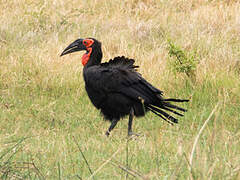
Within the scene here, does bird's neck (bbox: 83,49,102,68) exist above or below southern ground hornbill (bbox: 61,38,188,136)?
above

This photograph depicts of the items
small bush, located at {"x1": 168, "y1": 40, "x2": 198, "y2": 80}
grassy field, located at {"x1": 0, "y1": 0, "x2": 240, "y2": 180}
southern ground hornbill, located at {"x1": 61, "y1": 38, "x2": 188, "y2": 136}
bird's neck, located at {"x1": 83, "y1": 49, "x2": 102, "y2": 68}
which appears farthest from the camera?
small bush, located at {"x1": 168, "y1": 40, "x2": 198, "y2": 80}

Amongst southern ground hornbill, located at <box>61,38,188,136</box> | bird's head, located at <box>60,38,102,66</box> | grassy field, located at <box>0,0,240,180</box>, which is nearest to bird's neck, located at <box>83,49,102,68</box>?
bird's head, located at <box>60,38,102,66</box>

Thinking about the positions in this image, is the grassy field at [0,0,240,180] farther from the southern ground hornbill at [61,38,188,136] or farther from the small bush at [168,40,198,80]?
the southern ground hornbill at [61,38,188,136]

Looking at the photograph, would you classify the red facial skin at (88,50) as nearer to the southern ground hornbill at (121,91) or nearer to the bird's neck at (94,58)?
the bird's neck at (94,58)

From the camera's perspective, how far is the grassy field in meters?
3.20

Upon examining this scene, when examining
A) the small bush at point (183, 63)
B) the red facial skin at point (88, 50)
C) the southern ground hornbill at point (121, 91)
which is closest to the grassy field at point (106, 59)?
the small bush at point (183, 63)

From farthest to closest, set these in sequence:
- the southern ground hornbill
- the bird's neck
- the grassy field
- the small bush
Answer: the small bush < the bird's neck < the southern ground hornbill < the grassy field

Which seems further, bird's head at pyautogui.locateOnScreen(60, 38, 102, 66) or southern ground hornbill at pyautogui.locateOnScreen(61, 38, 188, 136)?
bird's head at pyautogui.locateOnScreen(60, 38, 102, 66)

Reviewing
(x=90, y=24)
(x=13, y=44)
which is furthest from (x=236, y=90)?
(x=90, y=24)

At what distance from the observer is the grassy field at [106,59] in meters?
3.20

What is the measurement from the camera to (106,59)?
731cm

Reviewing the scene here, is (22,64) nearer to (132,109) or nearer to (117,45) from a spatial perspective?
(117,45)

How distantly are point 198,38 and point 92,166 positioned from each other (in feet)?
15.1

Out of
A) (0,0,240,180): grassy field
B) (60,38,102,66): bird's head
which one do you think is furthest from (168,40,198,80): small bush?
(60,38,102,66): bird's head
